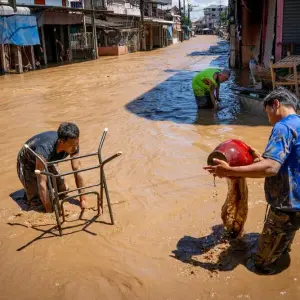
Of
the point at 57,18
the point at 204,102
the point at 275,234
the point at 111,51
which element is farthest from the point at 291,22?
the point at 111,51

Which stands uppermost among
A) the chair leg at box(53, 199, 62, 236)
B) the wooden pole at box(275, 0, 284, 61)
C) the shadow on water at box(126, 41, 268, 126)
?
the wooden pole at box(275, 0, 284, 61)

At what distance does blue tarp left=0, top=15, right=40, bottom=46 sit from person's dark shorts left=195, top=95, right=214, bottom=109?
42.2 feet

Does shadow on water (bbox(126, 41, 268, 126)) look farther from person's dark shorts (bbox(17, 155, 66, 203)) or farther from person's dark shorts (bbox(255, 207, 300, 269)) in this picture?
person's dark shorts (bbox(255, 207, 300, 269))

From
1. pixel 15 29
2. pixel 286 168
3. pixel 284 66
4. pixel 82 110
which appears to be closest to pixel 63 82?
pixel 15 29

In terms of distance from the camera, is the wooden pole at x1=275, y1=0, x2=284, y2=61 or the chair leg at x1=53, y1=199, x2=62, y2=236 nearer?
the chair leg at x1=53, y1=199, x2=62, y2=236

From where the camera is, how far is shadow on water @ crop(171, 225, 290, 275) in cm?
337

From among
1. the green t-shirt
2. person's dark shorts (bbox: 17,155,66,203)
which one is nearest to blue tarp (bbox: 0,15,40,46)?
the green t-shirt

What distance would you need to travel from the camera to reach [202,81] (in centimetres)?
877

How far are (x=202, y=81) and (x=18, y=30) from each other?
43.9 feet

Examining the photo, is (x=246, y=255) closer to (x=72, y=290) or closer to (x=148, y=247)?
(x=148, y=247)

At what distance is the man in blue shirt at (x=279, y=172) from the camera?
8.56ft

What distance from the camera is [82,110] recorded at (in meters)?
10.4

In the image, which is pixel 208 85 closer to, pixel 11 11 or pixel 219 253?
pixel 219 253

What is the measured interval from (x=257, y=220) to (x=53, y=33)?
25663mm
